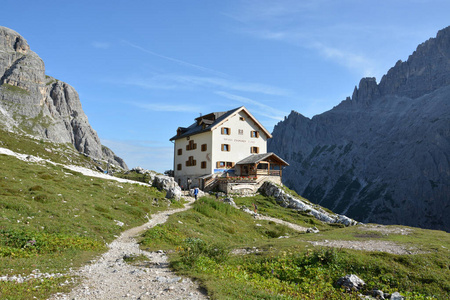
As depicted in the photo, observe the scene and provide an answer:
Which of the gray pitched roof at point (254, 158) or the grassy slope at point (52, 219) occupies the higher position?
the gray pitched roof at point (254, 158)

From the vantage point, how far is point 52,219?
2067 centimetres

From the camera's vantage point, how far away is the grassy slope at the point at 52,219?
1270 cm

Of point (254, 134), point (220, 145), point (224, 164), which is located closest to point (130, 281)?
point (220, 145)

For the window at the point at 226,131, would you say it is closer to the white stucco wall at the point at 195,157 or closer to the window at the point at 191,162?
the white stucco wall at the point at 195,157

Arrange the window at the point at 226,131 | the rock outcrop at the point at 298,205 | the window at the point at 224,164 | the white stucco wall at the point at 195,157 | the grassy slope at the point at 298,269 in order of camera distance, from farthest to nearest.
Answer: the window at the point at 226,131
the white stucco wall at the point at 195,157
the window at the point at 224,164
the rock outcrop at the point at 298,205
the grassy slope at the point at 298,269

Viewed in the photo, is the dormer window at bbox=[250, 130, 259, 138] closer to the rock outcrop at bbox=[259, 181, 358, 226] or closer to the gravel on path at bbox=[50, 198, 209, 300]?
the rock outcrop at bbox=[259, 181, 358, 226]

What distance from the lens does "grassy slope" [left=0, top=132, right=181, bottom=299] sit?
12.7m

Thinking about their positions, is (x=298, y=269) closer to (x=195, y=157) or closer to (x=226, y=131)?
(x=226, y=131)

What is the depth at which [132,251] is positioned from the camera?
18359 mm

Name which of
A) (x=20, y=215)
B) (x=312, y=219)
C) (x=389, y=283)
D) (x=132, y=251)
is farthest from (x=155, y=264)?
(x=312, y=219)

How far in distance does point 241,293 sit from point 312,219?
39119 millimetres

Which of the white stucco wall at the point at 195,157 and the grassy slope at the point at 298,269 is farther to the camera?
the white stucco wall at the point at 195,157

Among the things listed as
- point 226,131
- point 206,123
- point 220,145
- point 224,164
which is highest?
point 206,123

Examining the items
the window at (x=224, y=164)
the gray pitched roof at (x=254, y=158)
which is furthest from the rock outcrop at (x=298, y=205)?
the window at (x=224, y=164)
